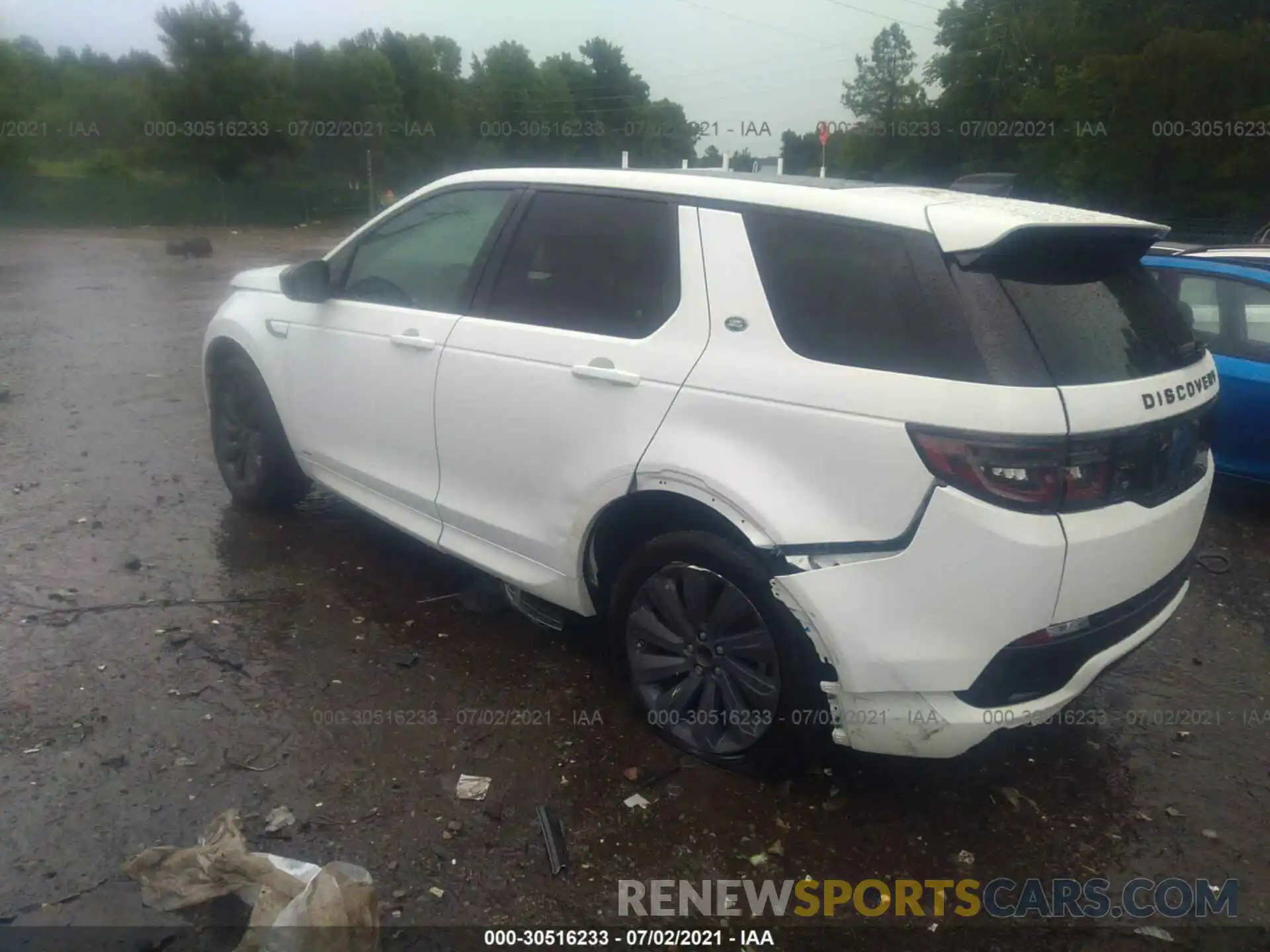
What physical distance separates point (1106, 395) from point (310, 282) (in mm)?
3426

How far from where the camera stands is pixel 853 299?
3014 mm

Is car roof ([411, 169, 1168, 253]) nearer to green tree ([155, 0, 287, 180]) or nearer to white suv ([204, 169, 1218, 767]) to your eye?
white suv ([204, 169, 1218, 767])

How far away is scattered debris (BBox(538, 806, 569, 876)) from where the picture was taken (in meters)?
3.03

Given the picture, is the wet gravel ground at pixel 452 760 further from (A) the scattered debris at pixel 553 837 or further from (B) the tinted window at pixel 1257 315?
(B) the tinted window at pixel 1257 315

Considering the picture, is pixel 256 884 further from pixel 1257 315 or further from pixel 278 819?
pixel 1257 315

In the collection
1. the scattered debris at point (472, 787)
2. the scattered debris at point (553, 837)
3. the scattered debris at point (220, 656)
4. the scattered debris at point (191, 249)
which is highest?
the scattered debris at point (191, 249)

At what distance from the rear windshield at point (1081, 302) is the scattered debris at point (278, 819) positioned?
2509mm

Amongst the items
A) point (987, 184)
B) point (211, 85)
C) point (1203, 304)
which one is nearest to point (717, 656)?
point (1203, 304)

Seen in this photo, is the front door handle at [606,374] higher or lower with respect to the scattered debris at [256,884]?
higher

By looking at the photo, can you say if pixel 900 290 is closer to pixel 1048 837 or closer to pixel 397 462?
pixel 1048 837

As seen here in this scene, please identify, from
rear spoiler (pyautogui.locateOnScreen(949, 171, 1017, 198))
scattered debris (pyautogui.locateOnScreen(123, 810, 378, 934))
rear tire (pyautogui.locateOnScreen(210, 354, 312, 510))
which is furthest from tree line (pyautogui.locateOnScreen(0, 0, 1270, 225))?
scattered debris (pyautogui.locateOnScreen(123, 810, 378, 934))

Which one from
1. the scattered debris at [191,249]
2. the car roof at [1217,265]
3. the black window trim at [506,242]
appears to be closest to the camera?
the black window trim at [506,242]

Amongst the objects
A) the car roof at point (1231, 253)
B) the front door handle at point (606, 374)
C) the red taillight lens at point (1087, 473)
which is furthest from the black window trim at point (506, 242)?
the car roof at point (1231, 253)

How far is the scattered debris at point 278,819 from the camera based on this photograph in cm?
312
